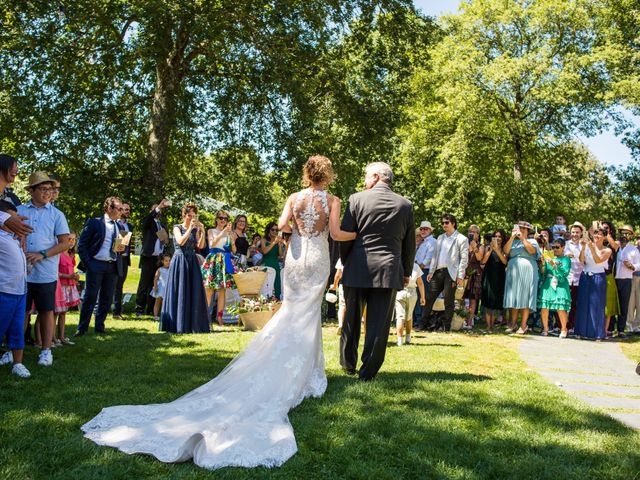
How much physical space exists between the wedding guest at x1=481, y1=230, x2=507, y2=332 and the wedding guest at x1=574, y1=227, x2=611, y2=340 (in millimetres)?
1478

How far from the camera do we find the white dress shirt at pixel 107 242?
29.3 ft

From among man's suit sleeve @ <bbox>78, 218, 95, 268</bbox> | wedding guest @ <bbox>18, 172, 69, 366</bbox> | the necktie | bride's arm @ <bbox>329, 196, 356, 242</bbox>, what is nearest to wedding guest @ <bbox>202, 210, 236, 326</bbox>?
the necktie

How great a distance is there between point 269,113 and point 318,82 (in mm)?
1654

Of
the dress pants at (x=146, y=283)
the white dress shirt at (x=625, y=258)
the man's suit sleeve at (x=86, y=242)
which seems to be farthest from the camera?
the dress pants at (x=146, y=283)

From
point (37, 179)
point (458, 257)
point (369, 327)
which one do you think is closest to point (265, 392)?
point (369, 327)

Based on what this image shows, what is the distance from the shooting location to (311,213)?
5.96 meters

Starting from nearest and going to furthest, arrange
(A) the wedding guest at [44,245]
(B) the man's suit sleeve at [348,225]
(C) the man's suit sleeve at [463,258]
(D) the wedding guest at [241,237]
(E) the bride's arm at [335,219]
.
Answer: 1. (E) the bride's arm at [335,219]
2. (B) the man's suit sleeve at [348,225]
3. (A) the wedding guest at [44,245]
4. (C) the man's suit sleeve at [463,258]
5. (D) the wedding guest at [241,237]

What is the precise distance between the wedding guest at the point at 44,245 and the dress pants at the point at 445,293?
7.02 m

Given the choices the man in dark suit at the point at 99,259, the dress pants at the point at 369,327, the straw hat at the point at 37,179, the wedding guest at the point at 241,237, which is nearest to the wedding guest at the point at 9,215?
the straw hat at the point at 37,179

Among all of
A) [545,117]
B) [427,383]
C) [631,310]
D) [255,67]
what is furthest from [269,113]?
[545,117]

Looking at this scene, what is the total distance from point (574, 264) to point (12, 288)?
10130 millimetres

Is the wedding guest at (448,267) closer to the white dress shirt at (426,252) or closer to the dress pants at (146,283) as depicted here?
the white dress shirt at (426,252)

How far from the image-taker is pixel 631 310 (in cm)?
1275

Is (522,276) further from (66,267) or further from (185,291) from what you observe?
(66,267)
